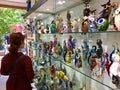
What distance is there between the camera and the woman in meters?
2.01

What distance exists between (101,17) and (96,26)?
0.09m

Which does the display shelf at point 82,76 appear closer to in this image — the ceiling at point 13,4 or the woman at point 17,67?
the woman at point 17,67

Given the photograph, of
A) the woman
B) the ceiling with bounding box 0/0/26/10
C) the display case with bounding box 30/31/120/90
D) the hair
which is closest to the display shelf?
the display case with bounding box 30/31/120/90

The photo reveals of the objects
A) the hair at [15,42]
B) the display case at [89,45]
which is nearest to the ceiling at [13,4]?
the display case at [89,45]

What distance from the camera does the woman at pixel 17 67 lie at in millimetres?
2008

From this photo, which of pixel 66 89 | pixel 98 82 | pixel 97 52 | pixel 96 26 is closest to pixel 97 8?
pixel 96 26

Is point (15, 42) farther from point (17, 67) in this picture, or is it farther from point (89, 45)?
point (89, 45)

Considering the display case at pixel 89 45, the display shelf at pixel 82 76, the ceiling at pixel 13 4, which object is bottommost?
the display shelf at pixel 82 76

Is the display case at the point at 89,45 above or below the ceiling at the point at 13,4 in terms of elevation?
below

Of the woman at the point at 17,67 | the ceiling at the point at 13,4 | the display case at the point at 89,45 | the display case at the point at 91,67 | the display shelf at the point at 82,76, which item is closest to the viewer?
the display case at the point at 89,45

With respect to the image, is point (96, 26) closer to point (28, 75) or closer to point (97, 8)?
point (97, 8)

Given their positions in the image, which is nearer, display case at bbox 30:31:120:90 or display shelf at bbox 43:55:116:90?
display case at bbox 30:31:120:90

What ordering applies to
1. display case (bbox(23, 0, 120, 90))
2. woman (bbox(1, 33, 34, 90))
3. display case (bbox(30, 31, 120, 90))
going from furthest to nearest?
woman (bbox(1, 33, 34, 90)), display case (bbox(30, 31, 120, 90)), display case (bbox(23, 0, 120, 90))

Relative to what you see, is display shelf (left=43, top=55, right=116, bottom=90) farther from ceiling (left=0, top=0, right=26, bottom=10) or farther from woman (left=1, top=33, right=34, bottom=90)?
ceiling (left=0, top=0, right=26, bottom=10)
